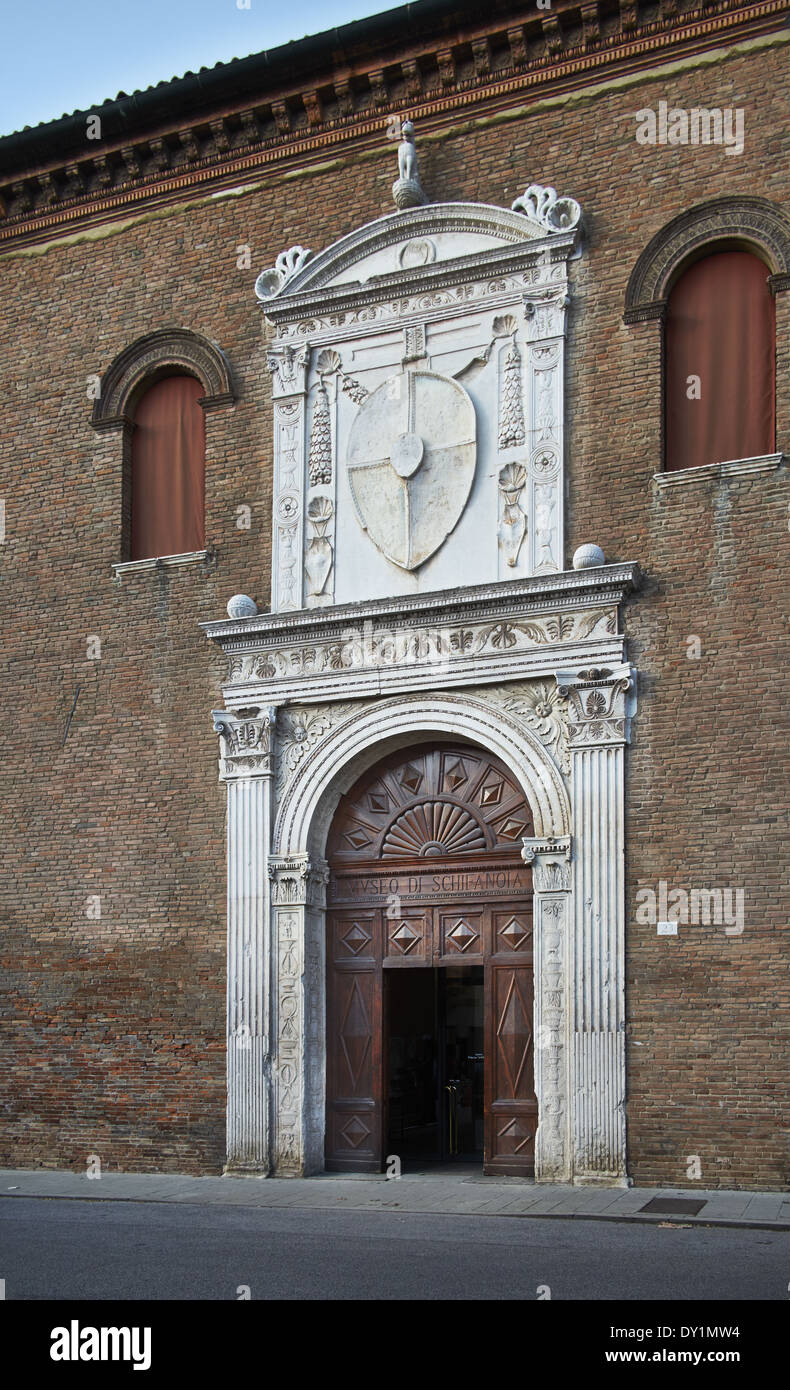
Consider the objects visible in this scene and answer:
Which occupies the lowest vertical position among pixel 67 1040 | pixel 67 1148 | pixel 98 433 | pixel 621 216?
pixel 67 1148

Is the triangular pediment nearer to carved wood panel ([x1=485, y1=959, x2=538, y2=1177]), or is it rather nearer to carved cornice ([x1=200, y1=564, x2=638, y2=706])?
carved cornice ([x1=200, y1=564, x2=638, y2=706])

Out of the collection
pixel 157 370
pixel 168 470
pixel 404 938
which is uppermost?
pixel 157 370

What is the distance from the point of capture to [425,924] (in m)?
14.4

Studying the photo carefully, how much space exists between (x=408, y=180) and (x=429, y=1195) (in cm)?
906

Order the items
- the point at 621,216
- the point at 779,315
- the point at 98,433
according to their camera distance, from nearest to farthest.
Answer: the point at 779,315, the point at 621,216, the point at 98,433

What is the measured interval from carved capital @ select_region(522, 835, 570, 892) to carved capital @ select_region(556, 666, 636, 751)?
84 cm

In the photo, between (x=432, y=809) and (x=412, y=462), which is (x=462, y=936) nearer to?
(x=432, y=809)

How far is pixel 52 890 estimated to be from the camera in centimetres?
1602

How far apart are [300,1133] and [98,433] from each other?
24.4 feet

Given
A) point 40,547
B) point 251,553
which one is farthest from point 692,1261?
point 40,547

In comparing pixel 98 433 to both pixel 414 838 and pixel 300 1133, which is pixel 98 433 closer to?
pixel 414 838

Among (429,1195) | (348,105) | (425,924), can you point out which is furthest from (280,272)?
(429,1195)

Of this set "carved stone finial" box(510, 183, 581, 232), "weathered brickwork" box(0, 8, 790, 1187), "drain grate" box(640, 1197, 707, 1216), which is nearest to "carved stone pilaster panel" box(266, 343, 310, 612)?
"weathered brickwork" box(0, 8, 790, 1187)

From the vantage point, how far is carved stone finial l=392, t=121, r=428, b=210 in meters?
14.8
